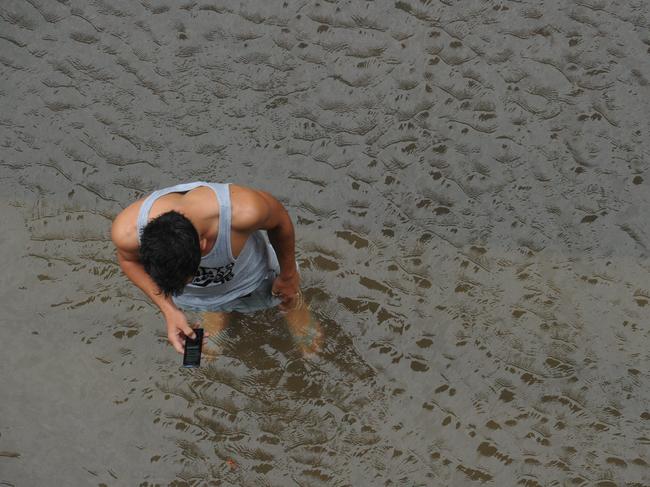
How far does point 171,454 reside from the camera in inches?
132

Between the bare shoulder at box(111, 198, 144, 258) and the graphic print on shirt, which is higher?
the bare shoulder at box(111, 198, 144, 258)

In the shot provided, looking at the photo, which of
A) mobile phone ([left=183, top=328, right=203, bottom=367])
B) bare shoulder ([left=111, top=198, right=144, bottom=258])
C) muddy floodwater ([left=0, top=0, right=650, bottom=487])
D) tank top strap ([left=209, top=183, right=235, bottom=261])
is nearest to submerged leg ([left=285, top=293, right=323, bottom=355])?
muddy floodwater ([left=0, top=0, right=650, bottom=487])

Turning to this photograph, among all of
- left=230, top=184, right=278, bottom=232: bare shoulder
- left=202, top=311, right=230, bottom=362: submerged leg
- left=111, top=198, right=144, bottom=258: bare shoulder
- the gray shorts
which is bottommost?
left=202, top=311, right=230, bottom=362: submerged leg

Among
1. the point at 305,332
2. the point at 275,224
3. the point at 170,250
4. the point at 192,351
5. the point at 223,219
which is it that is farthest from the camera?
the point at 305,332

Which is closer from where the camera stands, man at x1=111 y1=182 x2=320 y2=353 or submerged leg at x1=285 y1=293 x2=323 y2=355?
man at x1=111 y1=182 x2=320 y2=353

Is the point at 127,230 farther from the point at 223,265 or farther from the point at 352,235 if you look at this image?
the point at 352,235

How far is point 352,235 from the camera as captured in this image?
12.4ft

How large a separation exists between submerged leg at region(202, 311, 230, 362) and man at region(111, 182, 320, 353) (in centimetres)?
44

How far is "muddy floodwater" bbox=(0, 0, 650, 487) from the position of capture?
11.0 ft

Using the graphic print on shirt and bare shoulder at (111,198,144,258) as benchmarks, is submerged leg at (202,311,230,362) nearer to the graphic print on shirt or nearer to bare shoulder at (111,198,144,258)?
the graphic print on shirt

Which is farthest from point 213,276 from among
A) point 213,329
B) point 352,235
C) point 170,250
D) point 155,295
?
point 352,235

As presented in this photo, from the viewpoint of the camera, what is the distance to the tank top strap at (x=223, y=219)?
8.43ft

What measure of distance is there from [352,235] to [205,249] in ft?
4.24

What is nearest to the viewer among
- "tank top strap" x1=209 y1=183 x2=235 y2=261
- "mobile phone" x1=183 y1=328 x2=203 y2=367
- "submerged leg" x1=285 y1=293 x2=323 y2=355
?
"tank top strap" x1=209 y1=183 x2=235 y2=261
